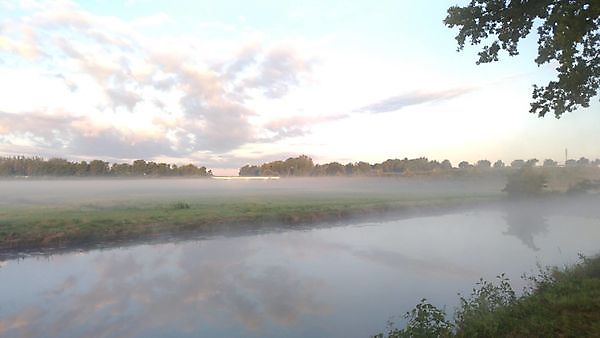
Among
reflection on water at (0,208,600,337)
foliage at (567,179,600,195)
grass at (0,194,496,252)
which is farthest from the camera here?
foliage at (567,179,600,195)

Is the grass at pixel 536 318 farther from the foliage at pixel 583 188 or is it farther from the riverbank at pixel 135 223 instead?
the foliage at pixel 583 188

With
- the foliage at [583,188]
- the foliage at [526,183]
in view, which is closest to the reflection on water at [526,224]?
the foliage at [526,183]

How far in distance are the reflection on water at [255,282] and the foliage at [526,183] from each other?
4676cm

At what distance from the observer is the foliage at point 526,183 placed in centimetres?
7619

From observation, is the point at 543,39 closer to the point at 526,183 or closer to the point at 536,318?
the point at 536,318

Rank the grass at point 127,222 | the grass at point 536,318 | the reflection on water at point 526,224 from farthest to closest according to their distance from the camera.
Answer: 1. the reflection on water at point 526,224
2. the grass at point 127,222
3. the grass at point 536,318

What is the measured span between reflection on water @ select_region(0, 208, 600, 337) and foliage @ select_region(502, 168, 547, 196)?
4676cm

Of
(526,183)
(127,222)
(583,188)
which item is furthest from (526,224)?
(127,222)

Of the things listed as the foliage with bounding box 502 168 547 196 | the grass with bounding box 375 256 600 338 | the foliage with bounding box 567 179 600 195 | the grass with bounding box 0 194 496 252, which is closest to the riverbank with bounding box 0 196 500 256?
the grass with bounding box 0 194 496 252

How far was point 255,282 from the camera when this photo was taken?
19344 millimetres

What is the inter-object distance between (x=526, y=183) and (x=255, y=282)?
7474 centimetres

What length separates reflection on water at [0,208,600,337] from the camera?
1378cm

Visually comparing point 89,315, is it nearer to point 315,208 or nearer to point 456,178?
point 315,208

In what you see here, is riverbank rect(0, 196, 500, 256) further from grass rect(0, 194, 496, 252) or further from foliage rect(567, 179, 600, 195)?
foliage rect(567, 179, 600, 195)
